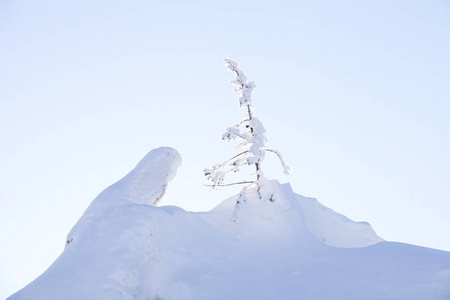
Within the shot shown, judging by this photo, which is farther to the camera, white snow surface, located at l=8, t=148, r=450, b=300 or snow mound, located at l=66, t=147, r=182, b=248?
snow mound, located at l=66, t=147, r=182, b=248

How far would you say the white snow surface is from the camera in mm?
10289

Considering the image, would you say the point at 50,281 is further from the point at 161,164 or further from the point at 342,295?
the point at 342,295

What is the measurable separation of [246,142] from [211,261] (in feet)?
22.1

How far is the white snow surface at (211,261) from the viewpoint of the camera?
10.3 meters

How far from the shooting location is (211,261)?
12.7 m

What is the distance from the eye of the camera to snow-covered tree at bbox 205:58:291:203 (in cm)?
1675

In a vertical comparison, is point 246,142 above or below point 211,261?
above

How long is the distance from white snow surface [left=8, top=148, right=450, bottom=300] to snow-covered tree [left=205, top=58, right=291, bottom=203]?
6.19 feet

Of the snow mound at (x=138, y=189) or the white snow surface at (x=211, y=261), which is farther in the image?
the snow mound at (x=138, y=189)

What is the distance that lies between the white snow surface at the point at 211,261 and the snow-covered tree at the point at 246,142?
6.19 ft

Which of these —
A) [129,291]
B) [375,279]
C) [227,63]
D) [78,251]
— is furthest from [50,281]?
[227,63]

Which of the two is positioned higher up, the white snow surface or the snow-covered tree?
the snow-covered tree

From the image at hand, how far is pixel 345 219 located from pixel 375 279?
11112mm

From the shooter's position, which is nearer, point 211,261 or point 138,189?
point 211,261
